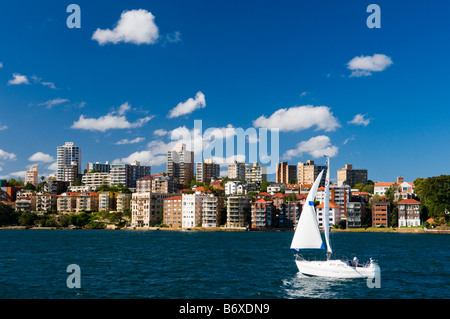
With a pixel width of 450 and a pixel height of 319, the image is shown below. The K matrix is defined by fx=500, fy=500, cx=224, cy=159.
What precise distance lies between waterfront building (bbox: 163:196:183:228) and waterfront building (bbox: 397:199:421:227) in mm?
68871

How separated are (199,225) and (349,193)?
4951 cm

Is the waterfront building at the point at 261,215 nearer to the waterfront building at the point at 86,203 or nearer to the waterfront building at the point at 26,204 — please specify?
the waterfront building at the point at 86,203

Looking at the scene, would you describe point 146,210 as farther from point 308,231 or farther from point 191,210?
point 308,231

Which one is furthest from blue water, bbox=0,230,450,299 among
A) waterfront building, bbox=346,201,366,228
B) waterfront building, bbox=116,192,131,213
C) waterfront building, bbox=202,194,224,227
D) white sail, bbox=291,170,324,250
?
waterfront building, bbox=116,192,131,213

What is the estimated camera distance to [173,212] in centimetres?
16775

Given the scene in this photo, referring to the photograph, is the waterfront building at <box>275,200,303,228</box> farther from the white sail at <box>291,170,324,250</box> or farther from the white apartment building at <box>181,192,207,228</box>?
the white sail at <box>291,170,324,250</box>

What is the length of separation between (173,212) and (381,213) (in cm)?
6662

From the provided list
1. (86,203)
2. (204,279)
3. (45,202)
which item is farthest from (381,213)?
(45,202)

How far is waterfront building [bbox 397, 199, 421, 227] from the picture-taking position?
472 feet

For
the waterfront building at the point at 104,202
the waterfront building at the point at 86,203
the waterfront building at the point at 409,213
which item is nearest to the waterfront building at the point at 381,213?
the waterfront building at the point at 409,213

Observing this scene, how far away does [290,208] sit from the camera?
520ft

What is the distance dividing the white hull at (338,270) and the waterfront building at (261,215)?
117542 mm

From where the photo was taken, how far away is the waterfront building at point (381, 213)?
14800 centimetres
